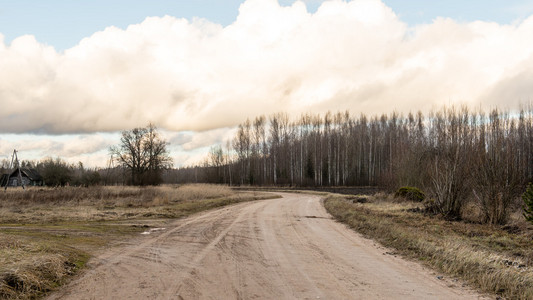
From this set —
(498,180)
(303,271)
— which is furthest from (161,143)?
(303,271)

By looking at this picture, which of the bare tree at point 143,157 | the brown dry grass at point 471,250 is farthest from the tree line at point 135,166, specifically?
the brown dry grass at point 471,250

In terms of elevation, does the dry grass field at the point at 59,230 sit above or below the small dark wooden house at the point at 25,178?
below

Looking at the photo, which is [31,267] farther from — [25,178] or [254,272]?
[25,178]

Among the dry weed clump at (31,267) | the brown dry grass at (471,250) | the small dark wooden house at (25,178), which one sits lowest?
the brown dry grass at (471,250)

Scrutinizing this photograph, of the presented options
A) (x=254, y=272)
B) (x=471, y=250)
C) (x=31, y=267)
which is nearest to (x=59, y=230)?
(x=31, y=267)

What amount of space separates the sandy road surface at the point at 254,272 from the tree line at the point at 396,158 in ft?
29.5

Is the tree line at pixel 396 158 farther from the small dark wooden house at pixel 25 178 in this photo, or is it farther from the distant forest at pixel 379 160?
the small dark wooden house at pixel 25 178

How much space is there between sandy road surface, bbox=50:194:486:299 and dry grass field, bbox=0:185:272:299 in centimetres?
61

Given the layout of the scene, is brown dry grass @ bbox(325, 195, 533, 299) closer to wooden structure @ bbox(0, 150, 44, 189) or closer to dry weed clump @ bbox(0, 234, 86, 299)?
dry weed clump @ bbox(0, 234, 86, 299)

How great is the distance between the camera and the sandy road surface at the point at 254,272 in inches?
273

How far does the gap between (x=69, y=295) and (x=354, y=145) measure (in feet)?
269

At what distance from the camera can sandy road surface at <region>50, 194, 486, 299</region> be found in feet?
22.7

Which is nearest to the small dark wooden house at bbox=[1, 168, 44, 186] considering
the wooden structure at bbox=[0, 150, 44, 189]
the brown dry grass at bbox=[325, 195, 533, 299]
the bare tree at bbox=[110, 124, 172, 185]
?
the wooden structure at bbox=[0, 150, 44, 189]

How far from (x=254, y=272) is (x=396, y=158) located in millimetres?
34438
